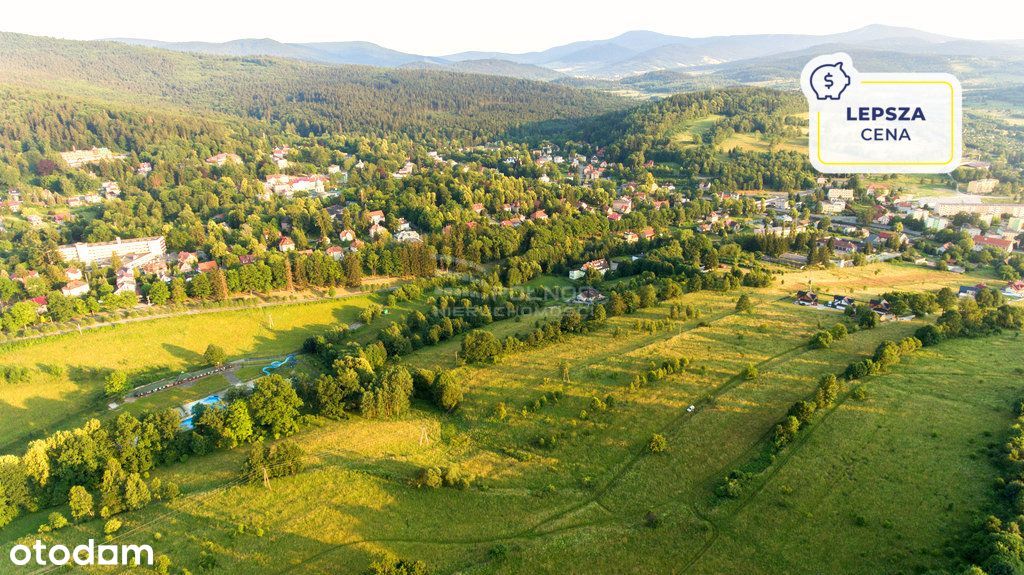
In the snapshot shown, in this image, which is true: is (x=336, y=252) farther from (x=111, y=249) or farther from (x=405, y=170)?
(x=405, y=170)

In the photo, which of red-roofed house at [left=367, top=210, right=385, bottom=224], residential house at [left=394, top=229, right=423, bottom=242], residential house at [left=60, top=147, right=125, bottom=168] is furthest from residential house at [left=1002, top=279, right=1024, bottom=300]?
residential house at [left=60, top=147, right=125, bottom=168]

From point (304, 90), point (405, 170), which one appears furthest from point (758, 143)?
point (304, 90)

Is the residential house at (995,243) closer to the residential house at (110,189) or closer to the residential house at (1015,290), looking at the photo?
the residential house at (1015,290)

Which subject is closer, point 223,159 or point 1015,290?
point 1015,290

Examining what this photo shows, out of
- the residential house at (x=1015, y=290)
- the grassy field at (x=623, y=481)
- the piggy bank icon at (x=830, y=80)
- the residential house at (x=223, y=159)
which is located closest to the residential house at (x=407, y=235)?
the grassy field at (x=623, y=481)

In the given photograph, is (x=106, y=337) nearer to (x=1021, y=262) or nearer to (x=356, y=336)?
(x=356, y=336)
